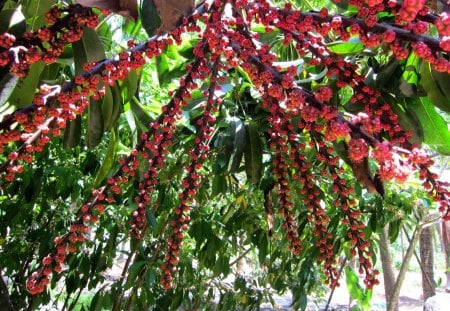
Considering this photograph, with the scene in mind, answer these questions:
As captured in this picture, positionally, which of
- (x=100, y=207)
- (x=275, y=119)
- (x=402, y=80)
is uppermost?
(x=402, y=80)

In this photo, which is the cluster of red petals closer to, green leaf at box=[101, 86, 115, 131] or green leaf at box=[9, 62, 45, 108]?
green leaf at box=[9, 62, 45, 108]

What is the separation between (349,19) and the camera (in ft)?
2.82

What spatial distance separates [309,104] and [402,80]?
0.47m

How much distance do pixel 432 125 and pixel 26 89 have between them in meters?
0.99

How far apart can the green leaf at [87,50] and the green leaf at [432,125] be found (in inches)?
31.5

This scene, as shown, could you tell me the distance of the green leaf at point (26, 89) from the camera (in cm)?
98

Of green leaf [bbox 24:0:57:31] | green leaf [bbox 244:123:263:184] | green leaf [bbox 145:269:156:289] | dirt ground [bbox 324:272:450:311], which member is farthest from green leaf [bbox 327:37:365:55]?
dirt ground [bbox 324:272:450:311]

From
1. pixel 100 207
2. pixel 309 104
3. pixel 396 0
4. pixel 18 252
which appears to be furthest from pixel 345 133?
pixel 18 252

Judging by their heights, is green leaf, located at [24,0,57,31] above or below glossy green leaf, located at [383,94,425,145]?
above

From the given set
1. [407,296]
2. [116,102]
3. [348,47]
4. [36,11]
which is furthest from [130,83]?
[407,296]

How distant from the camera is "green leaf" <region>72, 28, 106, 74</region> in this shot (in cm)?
99

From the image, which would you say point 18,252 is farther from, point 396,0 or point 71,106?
point 396,0

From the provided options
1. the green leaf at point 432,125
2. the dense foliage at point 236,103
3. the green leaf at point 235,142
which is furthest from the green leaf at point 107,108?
the green leaf at point 432,125

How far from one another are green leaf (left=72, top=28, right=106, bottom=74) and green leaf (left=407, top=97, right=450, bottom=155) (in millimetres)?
800
